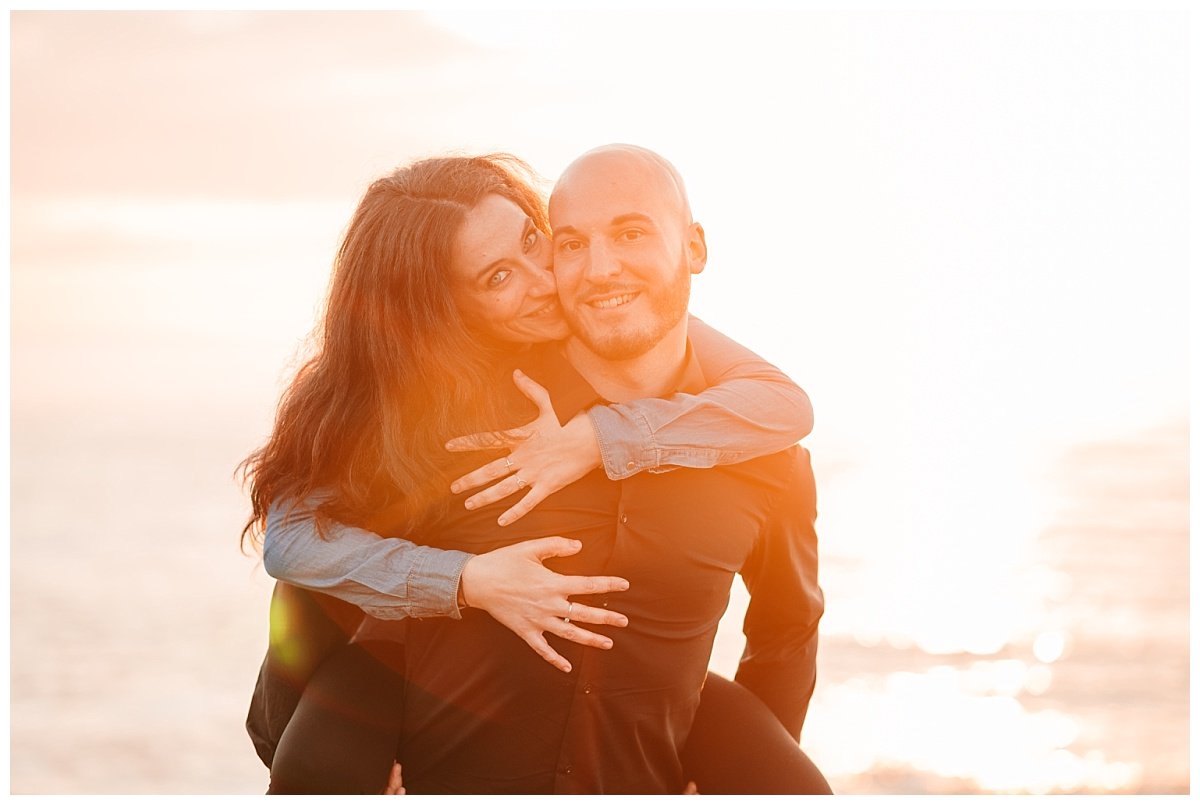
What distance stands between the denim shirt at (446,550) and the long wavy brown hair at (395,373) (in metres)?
0.09

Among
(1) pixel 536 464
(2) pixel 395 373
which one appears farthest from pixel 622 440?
(2) pixel 395 373

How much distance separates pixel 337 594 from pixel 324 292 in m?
1.02

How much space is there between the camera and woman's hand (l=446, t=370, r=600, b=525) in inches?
130

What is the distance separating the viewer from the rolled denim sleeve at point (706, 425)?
3.29 m

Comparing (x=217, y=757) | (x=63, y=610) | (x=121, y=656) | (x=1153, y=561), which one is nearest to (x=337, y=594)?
(x=217, y=757)

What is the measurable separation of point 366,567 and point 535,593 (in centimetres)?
44

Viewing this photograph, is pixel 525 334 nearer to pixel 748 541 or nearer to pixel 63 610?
pixel 748 541

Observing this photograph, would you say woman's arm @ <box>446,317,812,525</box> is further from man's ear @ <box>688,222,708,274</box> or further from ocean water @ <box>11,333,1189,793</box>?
ocean water @ <box>11,333,1189,793</box>

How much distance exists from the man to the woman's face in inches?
2.9

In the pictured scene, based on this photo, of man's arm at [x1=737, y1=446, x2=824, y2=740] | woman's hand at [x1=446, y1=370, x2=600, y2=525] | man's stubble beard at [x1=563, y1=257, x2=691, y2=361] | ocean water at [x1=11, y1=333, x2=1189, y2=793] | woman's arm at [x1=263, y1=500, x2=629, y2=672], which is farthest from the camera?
ocean water at [x1=11, y1=333, x2=1189, y2=793]

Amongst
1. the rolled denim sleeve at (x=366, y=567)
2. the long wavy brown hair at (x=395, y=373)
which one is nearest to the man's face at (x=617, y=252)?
the long wavy brown hair at (x=395, y=373)

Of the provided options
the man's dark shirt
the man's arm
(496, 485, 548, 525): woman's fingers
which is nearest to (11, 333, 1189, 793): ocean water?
the man's arm

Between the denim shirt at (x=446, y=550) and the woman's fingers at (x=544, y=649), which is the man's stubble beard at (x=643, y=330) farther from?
the woman's fingers at (x=544, y=649)

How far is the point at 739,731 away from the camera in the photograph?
144 inches
